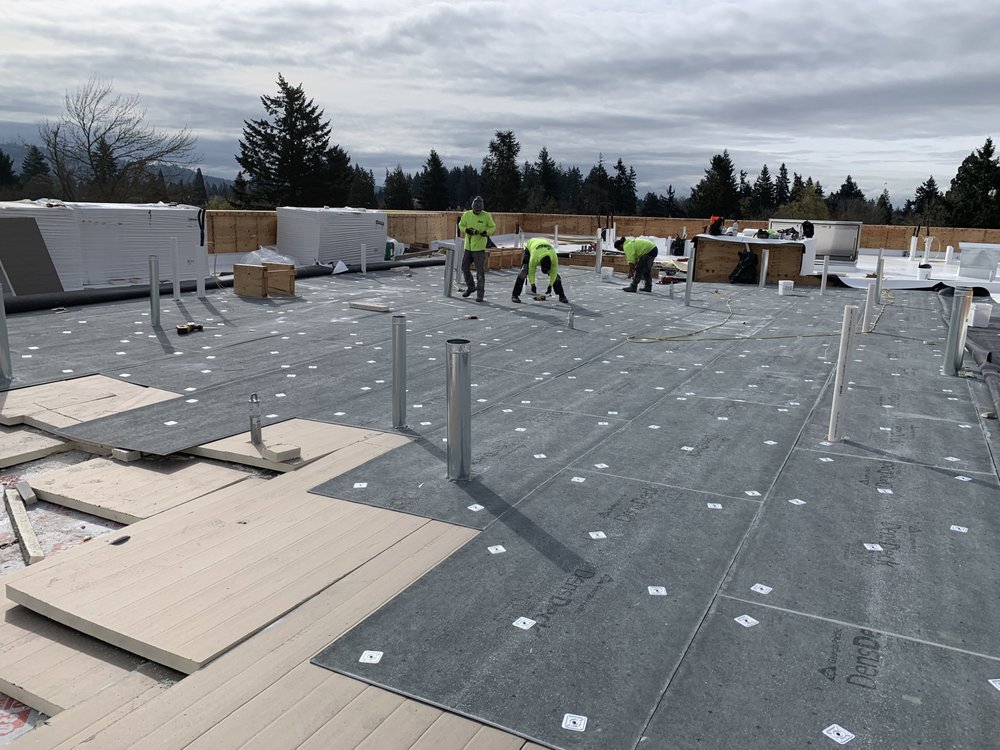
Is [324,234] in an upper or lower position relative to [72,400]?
upper

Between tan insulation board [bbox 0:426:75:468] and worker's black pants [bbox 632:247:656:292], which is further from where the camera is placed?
worker's black pants [bbox 632:247:656:292]

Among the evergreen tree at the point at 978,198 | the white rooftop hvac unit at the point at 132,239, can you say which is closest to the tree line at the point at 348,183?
the evergreen tree at the point at 978,198

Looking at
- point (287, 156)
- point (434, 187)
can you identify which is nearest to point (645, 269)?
point (287, 156)

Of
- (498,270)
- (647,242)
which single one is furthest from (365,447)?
(498,270)

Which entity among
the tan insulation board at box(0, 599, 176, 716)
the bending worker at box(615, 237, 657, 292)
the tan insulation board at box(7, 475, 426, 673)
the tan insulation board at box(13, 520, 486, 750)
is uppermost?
the bending worker at box(615, 237, 657, 292)

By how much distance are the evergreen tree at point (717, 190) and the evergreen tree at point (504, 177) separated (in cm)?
2082

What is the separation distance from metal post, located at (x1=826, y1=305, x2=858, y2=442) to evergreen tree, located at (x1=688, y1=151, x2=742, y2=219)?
66027 millimetres

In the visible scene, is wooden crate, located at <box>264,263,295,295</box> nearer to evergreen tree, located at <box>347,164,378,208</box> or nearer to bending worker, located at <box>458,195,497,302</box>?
bending worker, located at <box>458,195,497,302</box>

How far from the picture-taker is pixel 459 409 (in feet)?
19.1

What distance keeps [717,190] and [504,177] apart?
24.1 m

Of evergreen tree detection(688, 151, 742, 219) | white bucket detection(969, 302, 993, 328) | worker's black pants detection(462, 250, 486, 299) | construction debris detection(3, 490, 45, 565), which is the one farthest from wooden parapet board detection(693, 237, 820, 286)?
evergreen tree detection(688, 151, 742, 219)

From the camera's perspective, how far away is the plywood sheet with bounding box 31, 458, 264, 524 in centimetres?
565

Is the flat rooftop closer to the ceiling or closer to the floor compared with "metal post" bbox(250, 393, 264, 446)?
closer to the floor

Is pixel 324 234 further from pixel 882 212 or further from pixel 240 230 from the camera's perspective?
pixel 882 212
